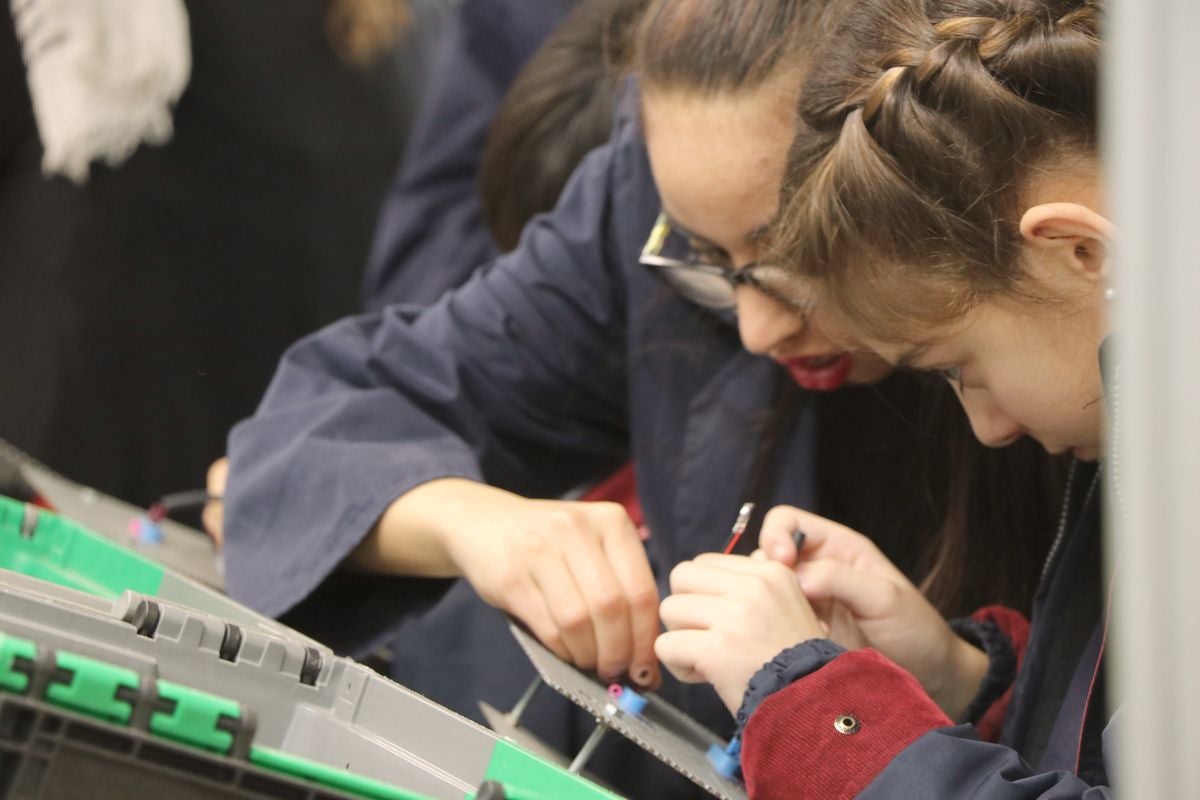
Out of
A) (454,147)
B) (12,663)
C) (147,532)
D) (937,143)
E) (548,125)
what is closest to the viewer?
(12,663)

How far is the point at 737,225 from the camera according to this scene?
3.17ft

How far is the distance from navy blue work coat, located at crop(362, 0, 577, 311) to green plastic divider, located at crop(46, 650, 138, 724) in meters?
1.37

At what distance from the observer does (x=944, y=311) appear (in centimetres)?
81

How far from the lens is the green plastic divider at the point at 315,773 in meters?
0.55

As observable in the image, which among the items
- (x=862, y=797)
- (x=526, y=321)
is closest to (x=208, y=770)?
(x=862, y=797)

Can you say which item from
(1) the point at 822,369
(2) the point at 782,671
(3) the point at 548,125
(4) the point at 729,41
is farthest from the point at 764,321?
(3) the point at 548,125

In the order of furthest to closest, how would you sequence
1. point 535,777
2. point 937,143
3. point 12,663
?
point 937,143
point 535,777
point 12,663

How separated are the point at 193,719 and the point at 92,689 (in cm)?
4

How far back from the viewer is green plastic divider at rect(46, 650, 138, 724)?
0.52m

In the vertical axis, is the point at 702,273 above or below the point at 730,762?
above

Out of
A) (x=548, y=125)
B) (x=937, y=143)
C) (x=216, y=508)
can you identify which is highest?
(x=937, y=143)

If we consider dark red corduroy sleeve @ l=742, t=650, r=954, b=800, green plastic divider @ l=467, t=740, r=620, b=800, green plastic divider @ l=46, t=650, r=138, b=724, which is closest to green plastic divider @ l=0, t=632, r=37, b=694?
green plastic divider @ l=46, t=650, r=138, b=724

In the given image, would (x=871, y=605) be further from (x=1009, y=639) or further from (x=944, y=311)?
(x=944, y=311)

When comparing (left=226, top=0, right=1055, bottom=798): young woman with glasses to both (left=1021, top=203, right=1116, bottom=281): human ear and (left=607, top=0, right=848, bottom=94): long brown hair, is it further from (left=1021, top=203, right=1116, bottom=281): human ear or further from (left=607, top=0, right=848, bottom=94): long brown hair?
(left=1021, top=203, right=1116, bottom=281): human ear
